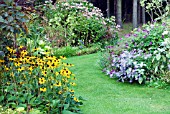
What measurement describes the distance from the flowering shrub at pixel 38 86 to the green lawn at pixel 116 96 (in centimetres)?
51

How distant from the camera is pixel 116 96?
503cm

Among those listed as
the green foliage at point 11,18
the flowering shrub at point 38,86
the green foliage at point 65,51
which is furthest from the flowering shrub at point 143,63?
the green foliage at point 65,51

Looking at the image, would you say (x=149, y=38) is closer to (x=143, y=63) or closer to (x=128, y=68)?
(x=143, y=63)

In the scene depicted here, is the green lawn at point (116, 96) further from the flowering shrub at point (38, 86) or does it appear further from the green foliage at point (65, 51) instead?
the green foliage at point (65, 51)

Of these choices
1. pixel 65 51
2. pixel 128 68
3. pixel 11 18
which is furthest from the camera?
pixel 65 51

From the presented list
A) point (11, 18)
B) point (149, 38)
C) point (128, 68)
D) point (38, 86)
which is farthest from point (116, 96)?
point (11, 18)

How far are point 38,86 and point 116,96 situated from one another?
1.51m

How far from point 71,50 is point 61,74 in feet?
17.5

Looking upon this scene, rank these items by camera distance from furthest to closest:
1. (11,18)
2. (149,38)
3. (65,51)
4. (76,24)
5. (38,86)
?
(76,24) < (65,51) < (149,38) < (38,86) < (11,18)

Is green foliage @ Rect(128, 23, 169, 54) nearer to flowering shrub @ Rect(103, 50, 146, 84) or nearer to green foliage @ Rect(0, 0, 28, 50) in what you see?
flowering shrub @ Rect(103, 50, 146, 84)

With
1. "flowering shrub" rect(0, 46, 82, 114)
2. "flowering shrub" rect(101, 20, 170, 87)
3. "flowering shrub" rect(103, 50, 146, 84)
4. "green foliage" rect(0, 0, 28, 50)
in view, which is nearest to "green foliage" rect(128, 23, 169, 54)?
"flowering shrub" rect(101, 20, 170, 87)

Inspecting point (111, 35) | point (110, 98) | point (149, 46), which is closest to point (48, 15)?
point (111, 35)

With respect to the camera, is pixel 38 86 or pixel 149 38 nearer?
pixel 38 86

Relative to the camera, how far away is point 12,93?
399 centimetres
